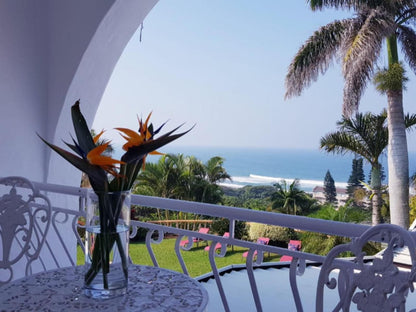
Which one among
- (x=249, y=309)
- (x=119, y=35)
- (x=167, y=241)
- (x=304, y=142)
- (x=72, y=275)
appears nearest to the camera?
(x=72, y=275)

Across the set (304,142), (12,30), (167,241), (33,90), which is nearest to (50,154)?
(33,90)

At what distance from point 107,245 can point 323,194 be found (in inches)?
1022

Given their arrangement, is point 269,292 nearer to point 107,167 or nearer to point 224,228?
point 107,167

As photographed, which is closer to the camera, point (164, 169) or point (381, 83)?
point (381, 83)

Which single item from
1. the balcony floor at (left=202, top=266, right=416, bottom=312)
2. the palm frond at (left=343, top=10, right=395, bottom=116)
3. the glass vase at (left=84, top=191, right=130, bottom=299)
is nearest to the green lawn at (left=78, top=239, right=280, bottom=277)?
the balcony floor at (left=202, top=266, right=416, bottom=312)

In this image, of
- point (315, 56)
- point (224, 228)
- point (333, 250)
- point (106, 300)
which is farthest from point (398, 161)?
point (106, 300)

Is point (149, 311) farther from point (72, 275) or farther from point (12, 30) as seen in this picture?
point (12, 30)

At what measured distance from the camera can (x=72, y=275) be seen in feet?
4.28

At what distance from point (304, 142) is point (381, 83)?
65.4ft

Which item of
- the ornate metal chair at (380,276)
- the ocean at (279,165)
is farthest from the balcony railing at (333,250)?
the ocean at (279,165)

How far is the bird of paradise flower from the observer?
39.8 inches

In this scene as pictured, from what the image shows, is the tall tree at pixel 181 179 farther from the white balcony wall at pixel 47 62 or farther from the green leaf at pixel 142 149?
the green leaf at pixel 142 149

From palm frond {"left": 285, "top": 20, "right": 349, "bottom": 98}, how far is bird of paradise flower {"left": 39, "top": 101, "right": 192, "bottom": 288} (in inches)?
399

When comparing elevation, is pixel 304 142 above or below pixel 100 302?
above
